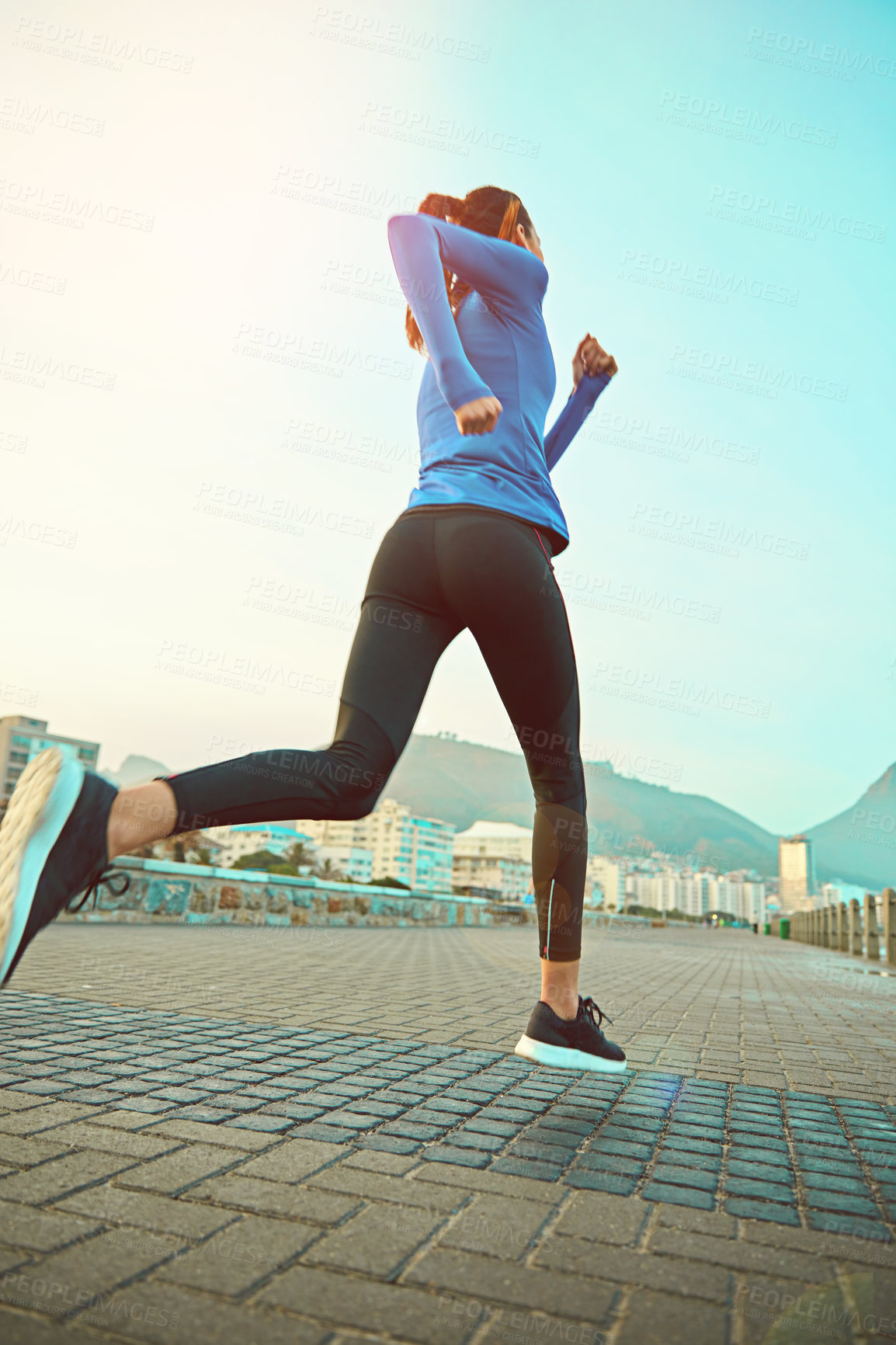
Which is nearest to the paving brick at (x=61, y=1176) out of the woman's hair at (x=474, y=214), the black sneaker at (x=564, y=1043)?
the black sneaker at (x=564, y=1043)

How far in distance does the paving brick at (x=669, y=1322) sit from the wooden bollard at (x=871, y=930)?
15.0 metres

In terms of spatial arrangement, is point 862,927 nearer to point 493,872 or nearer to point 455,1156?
point 455,1156

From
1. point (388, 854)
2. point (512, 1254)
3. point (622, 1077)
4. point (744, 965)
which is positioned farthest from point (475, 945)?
point (388, 854)

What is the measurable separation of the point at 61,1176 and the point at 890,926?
13.7 m

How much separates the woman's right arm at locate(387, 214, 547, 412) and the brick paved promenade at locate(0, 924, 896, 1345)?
1.76 metres

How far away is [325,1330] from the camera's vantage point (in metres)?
1.17

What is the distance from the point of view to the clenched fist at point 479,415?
223cm

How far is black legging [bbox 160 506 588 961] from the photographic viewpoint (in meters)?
2.10

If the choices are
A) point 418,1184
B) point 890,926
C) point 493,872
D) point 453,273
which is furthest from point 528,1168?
point 493,872

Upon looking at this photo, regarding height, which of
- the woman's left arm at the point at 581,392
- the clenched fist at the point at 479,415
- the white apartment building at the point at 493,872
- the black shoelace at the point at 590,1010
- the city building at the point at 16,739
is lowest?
the white apartment building at the point at 493,872

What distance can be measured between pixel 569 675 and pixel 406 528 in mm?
600

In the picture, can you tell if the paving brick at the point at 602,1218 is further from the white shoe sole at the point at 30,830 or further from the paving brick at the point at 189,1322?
the white shoe sole at the point at 30,830

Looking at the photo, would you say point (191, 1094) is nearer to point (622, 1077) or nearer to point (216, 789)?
point (216, 789)

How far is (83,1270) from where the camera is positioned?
1301mm
